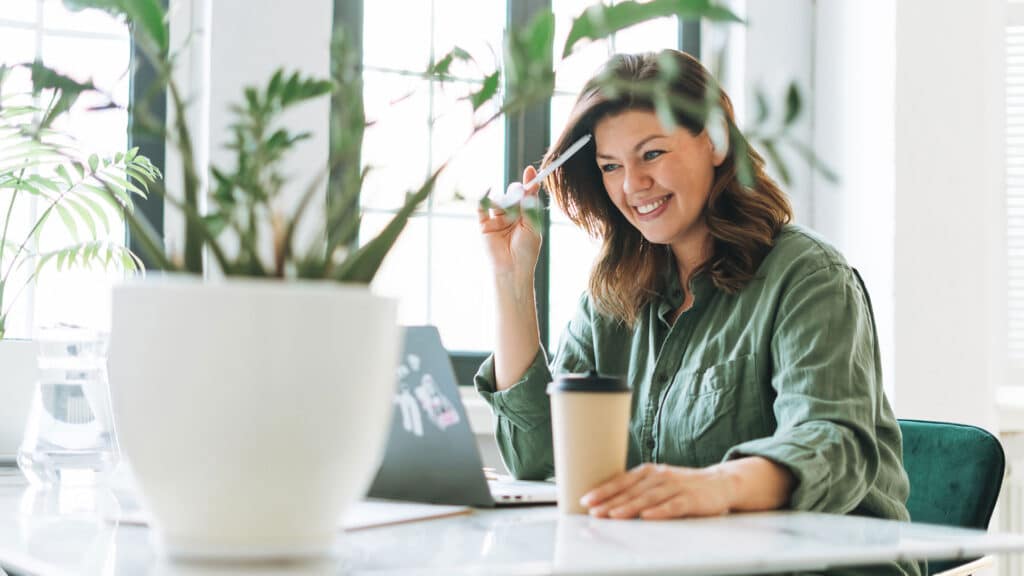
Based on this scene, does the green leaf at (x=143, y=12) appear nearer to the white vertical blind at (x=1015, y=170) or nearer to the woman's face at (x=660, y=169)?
the woman's face at (x=660, y=169)

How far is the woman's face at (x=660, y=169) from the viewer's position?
1807 millimetres

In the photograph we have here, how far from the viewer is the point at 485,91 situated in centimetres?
82

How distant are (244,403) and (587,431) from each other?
1.52 ft

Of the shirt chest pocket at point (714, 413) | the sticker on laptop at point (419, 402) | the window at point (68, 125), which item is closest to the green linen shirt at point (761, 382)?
the shirt chest pocket at point (714, 413)

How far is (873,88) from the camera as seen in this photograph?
10.6ft

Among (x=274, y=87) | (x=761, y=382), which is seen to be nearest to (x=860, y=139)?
(x=761, y=382)

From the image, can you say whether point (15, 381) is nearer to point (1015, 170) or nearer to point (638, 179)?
point (638, 179)

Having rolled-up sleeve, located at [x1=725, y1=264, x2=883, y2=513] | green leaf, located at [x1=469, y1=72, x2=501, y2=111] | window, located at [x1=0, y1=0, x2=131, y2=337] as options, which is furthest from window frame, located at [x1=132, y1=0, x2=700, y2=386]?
green leaf, located at [x1=469, y1=72, x2=501, y2=111]

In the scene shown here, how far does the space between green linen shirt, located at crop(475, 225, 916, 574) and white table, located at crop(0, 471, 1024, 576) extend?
19 centimetres

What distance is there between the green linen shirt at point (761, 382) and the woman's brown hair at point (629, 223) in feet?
0.11

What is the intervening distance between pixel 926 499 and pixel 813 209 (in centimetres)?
200

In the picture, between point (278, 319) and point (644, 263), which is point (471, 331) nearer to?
point (644, 263)

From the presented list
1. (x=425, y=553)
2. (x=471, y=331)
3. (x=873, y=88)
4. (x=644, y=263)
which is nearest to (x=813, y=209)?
(x=873, y=88)

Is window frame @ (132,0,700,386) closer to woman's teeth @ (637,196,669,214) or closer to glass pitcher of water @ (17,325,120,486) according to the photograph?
woman's teeth @ (637,196,669,214)
